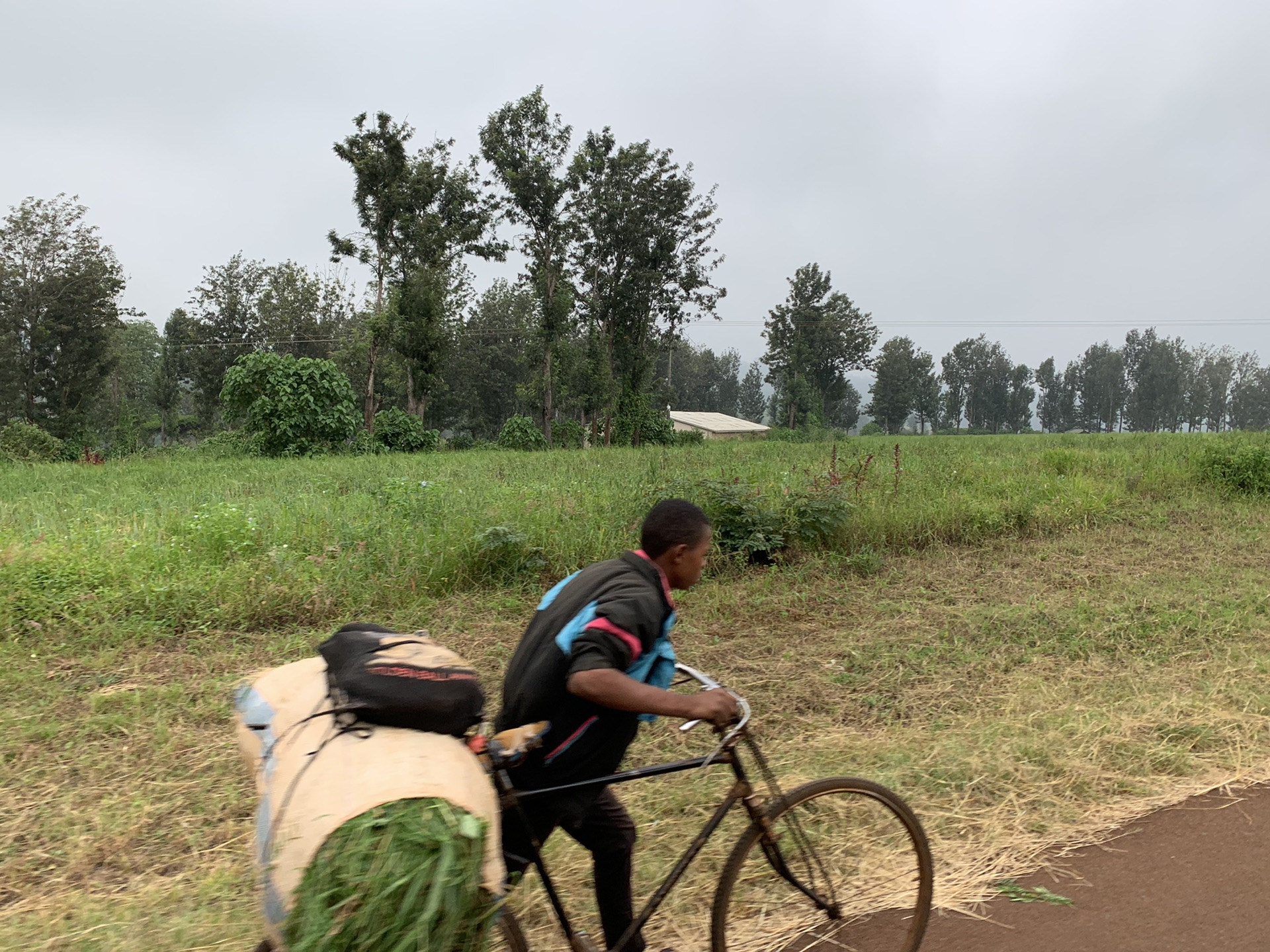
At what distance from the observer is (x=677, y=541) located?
2.25 meters

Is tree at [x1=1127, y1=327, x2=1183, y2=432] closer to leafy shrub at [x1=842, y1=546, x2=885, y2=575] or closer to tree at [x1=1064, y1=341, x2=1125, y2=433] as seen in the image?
tree at [x1=1064, y1=341, x2=1125, y2=433]

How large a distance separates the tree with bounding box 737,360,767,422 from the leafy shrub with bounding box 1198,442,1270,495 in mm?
89807

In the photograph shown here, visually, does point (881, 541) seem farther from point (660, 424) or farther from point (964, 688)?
point (660, 424)

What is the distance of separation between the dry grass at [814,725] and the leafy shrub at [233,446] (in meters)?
19.3

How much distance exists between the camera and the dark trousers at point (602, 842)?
2.15 meters

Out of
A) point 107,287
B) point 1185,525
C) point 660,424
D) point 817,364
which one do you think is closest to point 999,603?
point 1185,525

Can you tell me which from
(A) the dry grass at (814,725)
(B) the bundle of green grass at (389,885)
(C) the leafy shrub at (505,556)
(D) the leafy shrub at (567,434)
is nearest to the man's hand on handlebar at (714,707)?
(B) the bundle of green grass at (389,885)

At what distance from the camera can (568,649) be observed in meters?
2.02

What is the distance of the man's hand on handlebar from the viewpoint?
2080mm

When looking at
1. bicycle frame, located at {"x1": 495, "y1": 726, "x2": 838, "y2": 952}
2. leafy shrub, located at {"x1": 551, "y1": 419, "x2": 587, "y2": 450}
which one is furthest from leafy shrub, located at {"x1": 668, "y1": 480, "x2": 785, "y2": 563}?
leafy shrub, located at {"x1": 551, "y1": 419, "x2": 587, "y2": 450}

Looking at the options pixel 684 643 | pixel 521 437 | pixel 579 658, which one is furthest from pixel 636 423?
pixel 579 658

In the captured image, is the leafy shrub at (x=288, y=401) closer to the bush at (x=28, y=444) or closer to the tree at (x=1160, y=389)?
the bush at (x=28, y=444)

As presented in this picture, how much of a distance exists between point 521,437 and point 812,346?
3729 cm

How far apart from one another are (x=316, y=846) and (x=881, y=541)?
762 cm
